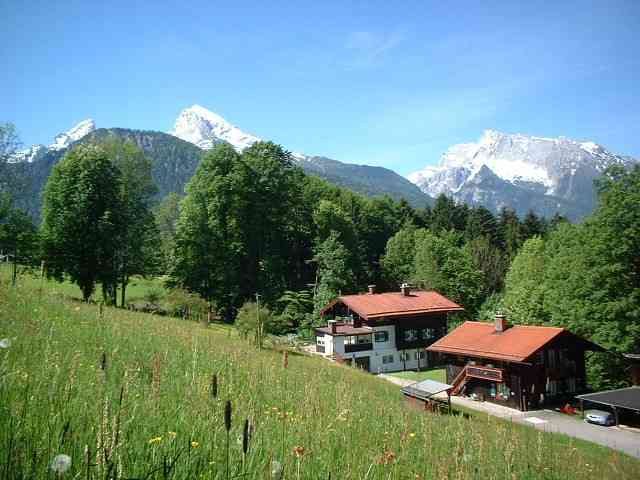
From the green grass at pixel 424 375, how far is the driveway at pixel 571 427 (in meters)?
5.35

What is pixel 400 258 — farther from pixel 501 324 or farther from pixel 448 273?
pixel 501 324

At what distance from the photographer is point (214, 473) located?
9.09 feet

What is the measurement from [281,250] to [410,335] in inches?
709

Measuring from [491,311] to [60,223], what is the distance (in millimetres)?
46019

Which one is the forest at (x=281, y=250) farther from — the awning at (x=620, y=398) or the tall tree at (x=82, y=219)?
the awning at (x=620, y=398)

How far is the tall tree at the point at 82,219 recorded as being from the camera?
31.3 metres

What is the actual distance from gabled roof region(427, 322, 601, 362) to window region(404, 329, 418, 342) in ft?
23.5

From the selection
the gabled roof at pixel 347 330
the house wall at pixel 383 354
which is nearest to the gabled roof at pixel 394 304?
the gabled roof at pixel 347 330

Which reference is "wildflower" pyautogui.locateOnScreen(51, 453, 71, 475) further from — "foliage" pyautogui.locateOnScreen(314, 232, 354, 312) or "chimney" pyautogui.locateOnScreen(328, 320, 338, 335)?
"foliage" pyautogui.locateOnScreen(314, 232, 354, 312)

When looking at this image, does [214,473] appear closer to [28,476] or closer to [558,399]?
[28,476]

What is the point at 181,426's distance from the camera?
11.9 feet

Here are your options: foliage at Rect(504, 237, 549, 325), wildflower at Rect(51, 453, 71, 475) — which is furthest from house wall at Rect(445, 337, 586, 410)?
wildflower at Rect(51, 453, 71, 475)

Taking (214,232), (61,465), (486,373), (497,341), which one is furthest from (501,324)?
(61,465)

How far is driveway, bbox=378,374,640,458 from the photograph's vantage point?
2498 centimetres
